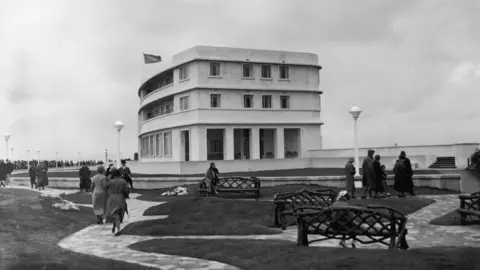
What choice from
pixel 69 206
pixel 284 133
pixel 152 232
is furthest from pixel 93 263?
pixel 284 133

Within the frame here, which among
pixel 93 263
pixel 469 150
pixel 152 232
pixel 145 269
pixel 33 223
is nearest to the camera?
pixel 145 269

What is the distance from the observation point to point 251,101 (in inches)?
1681

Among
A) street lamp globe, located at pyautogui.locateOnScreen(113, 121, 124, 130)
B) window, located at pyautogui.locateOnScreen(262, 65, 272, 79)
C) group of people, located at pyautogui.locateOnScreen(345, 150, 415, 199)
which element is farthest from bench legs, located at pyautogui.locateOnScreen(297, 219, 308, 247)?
window, located at pyautogui.locateOnScreen(262, 65, 272, 79)

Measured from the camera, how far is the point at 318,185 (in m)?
24.5

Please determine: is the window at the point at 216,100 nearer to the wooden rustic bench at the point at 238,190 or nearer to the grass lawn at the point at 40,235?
the wooden rustic bench at the point at 238,190

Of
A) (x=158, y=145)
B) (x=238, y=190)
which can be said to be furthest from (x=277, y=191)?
(x=158, y=145)

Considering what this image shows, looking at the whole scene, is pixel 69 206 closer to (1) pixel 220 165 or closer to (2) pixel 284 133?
(1) pixel 220 165

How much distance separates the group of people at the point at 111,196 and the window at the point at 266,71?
1159 inches

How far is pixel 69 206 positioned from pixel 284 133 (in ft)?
103

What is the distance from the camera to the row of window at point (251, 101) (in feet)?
136

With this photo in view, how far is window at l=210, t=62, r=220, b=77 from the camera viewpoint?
4141cm

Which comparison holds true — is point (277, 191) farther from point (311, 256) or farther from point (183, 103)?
point (183, 103)

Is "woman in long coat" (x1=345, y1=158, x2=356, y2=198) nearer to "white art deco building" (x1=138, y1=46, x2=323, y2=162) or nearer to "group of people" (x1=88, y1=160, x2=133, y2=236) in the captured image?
"group of people" (x1=88, y1=160, x2=133, y2=236)

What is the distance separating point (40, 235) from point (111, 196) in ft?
6.63
